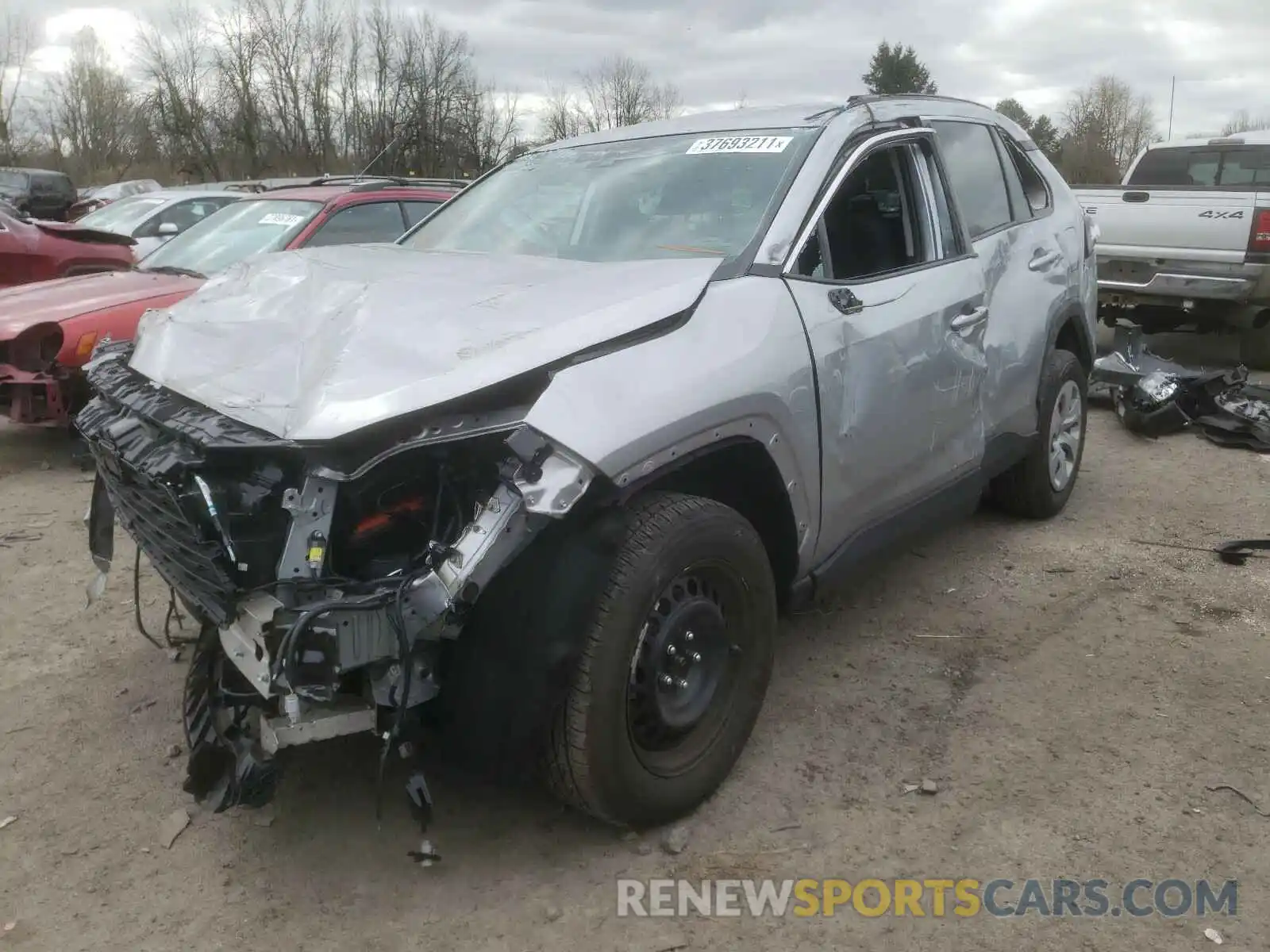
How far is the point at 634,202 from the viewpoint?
12.2 ft

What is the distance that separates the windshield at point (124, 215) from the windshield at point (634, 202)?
8.63 m

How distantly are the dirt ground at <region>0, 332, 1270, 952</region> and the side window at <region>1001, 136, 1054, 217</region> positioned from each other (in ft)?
5.99

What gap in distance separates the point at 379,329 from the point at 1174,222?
789cm

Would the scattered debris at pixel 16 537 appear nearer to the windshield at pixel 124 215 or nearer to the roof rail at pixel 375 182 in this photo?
the roof rail at pixel 375 182

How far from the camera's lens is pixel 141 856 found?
2.78 metres

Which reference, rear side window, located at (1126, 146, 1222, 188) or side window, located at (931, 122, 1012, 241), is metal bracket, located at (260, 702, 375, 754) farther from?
rear side window, located at (1126, 146, 1222, 188)

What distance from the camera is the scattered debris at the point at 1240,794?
2908 millimetres

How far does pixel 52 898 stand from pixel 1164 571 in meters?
4.40

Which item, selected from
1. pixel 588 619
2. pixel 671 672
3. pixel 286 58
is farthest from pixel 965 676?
pixel 286 58

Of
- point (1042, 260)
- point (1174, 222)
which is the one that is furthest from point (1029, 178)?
point (1174, 222)

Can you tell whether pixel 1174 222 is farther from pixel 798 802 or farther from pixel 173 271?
pixel 173 271

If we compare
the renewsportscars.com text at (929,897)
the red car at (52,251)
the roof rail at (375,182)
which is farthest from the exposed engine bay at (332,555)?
the red car at (52,251)

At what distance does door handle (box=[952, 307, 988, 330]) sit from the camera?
3801 mm

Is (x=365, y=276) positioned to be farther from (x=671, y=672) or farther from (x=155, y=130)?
(x=155, y=130)
